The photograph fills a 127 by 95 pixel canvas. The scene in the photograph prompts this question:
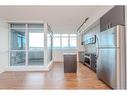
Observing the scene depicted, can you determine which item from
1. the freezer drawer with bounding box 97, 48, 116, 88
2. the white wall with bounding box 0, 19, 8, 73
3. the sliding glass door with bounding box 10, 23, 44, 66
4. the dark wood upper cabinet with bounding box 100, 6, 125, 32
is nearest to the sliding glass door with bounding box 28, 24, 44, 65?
the sliding glass door with bounding box 10, 23, 44, 66

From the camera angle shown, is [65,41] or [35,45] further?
[65,41]

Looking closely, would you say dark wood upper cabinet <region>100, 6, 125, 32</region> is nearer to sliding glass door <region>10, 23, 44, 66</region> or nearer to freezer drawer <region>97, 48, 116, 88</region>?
freezer drawer <region>97, 48, 116, 88</region>

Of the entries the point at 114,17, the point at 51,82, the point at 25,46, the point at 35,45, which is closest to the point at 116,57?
the point at 114,17

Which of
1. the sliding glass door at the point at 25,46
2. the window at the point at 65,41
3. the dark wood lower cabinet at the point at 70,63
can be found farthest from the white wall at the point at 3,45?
the window at the point at 65,41

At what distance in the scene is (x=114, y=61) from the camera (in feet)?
12.6

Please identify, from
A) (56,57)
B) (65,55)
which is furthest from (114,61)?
(56,57)

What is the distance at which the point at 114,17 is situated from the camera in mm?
4398

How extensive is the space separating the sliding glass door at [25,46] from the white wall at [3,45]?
353 mm

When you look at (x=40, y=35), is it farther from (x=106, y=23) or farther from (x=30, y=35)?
(x=106, y=23)

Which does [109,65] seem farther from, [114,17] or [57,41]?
[57,41]

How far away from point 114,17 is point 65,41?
32.0 feet

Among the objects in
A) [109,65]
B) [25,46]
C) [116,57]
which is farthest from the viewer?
[25,46]

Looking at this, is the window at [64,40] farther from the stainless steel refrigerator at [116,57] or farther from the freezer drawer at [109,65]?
the stainless steel refrigerator at [116,57]
